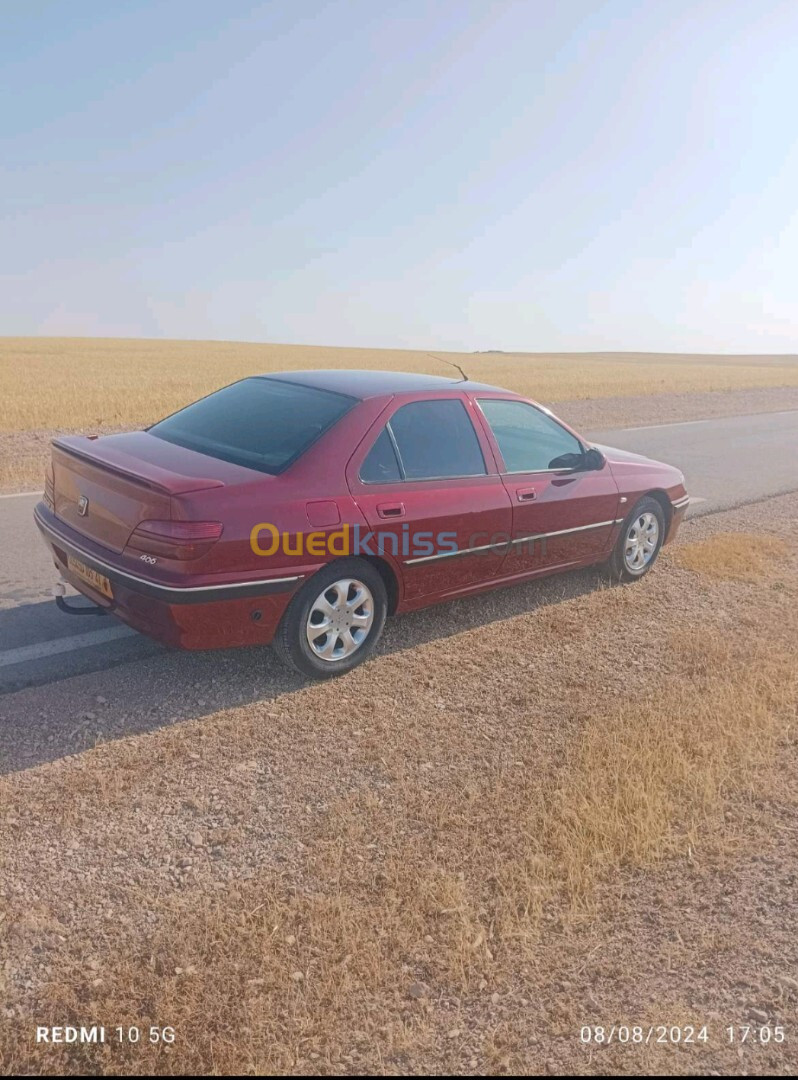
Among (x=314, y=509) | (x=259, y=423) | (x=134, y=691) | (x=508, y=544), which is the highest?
(x=259, y=423)

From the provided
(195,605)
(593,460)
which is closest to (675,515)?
(593,460)

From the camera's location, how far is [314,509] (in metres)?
4.11

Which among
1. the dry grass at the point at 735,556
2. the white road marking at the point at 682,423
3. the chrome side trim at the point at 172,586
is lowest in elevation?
the dry grass at the point at 735,556

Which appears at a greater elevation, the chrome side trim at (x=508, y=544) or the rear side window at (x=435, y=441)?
the rear side window at (x=435, y=441)

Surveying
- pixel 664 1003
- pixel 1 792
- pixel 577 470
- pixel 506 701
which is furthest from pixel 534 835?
pixel 577 470

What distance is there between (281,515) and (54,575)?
2.55 m

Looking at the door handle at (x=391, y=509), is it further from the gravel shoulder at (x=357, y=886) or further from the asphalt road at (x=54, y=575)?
the asphalt road at (x=54, y=575)

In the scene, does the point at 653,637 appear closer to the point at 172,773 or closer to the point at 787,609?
the point at 787,609

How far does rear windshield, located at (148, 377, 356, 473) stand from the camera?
14.1 ft

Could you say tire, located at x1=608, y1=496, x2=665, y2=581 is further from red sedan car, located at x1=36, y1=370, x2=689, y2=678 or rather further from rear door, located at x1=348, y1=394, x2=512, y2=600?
rear door, located at x1=348, y1=394, x2=512, y2=600

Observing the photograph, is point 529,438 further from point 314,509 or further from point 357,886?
point 357,886

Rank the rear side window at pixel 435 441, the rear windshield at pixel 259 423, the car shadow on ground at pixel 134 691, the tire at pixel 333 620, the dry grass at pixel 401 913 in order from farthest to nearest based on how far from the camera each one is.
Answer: the rear side window at pixel 435 441 < the rear windshield at pixel 259 423 < the tire at pixel 333 620 < the car shadow on ground at pixel 134 691 < the dry grass at pixel 401 913

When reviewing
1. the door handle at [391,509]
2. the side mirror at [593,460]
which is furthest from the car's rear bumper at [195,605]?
the side mirror at [593,460]

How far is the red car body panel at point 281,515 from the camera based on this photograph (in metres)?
3.85
